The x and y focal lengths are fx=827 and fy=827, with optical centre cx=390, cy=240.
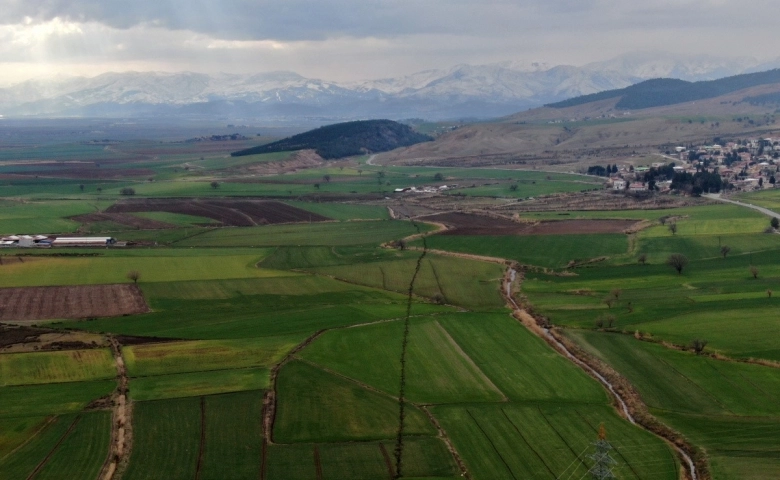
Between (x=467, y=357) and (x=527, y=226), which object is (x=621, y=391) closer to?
(x=467, y=357)

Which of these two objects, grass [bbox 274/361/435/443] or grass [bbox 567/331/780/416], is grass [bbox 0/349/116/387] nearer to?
grass [bbox 274/361/435/443]

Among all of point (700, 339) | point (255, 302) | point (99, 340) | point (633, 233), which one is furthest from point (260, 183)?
point (700, 339)

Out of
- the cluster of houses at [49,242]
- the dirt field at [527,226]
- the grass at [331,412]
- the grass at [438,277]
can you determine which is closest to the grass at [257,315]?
the grass at [438,277]

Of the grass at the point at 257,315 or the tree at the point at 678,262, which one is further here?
the tree at the point at 678,262

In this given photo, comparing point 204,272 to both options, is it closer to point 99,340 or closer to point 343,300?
point 343,300

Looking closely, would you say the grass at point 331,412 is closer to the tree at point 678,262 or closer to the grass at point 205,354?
the grass at point 205,354

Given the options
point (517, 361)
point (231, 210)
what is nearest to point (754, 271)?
point (517, 361)
